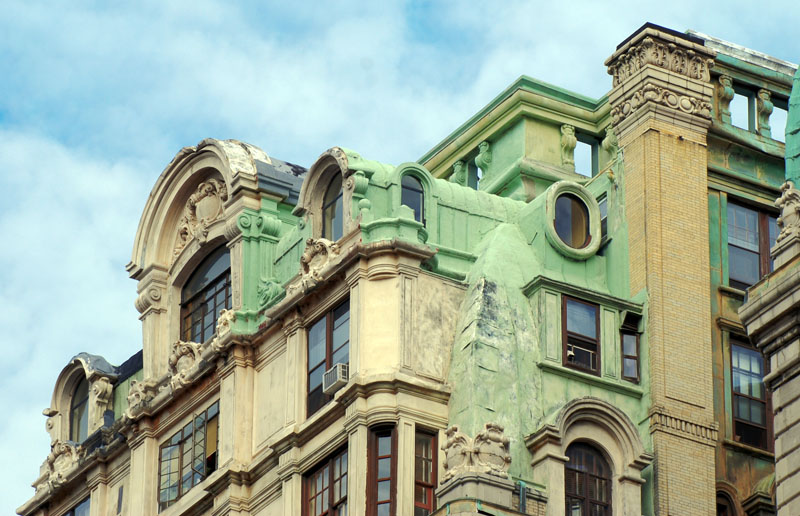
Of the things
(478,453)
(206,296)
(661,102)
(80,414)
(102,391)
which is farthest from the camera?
(80,414)

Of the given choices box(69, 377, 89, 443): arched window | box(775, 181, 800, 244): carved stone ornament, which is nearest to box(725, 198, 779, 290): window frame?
box(775, 181, 800, 244): carved stone ornament

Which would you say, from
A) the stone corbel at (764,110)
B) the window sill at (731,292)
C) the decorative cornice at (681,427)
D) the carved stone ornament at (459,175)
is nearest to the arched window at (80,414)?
the carved stone ornament at (459,175)

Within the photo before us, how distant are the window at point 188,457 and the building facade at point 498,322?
8cm

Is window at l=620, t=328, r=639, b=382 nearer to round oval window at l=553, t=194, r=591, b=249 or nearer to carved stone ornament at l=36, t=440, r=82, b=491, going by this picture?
round oval window at l=553, t=194, r=591, b=249

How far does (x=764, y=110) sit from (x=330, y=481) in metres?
15.0

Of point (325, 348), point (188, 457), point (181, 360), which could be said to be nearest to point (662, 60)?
point (325, 348)

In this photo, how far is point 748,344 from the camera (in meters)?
56.9

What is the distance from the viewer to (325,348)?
5606cm

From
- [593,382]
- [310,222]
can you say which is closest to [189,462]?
[310,222]

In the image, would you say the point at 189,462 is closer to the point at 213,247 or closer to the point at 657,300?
the point at 213,247

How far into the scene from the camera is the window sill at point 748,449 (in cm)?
5511

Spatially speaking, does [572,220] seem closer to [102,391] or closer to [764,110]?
[764,110]

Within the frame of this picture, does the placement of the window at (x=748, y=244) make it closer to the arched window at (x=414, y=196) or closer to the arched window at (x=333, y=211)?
the arched window at (x=414, y=196)

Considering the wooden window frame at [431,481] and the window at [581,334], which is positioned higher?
the window at [581,334]
